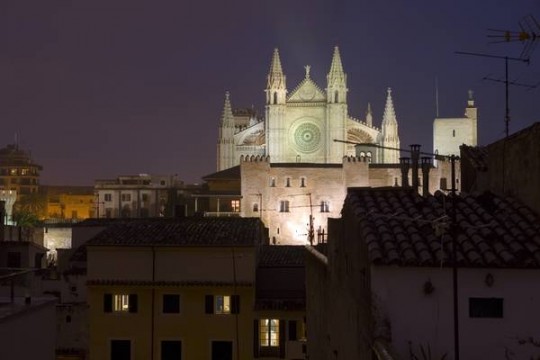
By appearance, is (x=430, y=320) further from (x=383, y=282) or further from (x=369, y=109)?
(x=369, y=109)

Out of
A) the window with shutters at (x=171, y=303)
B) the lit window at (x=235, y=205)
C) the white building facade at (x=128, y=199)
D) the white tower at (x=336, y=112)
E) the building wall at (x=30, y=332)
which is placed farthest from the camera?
the white building facade at (x=128, y=199)

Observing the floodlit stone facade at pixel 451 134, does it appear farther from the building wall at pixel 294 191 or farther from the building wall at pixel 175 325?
the building wall at pixel 175 325

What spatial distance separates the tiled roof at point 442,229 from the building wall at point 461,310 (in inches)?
5.2

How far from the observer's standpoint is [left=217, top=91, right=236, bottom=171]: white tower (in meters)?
95.4

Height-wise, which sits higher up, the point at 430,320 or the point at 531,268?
the point at 531,268

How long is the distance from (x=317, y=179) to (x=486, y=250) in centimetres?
6545

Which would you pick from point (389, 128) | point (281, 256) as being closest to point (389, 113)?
point (389, 128)

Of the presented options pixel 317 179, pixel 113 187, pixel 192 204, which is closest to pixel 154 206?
pixel 113 187

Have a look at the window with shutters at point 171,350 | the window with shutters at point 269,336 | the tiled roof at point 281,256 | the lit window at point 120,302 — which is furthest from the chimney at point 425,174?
the lit window at point 120,302

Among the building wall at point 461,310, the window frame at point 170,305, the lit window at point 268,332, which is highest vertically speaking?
the building wall at point 461,310

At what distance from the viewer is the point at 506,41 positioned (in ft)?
33.7

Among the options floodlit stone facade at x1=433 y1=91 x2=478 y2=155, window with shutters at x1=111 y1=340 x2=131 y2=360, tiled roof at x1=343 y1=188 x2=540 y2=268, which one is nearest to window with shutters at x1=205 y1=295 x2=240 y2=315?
window with shutters at x1=111 y1=340 x2=131 y2=360

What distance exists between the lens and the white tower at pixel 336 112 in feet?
297

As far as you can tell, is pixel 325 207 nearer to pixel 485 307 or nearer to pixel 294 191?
pixel 294 191
